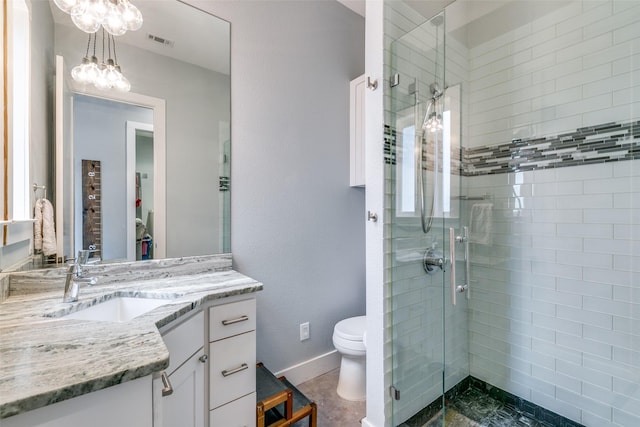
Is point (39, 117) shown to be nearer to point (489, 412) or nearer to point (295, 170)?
point (295, 170)

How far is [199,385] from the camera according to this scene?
3.75 ft

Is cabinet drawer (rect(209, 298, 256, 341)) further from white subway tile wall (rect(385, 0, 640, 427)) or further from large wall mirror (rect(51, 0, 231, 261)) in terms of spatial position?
white subway tile wall (rect(385, 0, 640, 427))

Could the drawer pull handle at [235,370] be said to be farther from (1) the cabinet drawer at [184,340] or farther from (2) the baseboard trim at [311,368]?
(2) the baseboard trim at [311,368]

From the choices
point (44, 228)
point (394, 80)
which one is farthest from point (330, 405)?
point (394, 80)

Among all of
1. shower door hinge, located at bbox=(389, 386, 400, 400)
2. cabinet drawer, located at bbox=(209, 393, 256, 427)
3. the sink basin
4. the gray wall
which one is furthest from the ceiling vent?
shower door hinge, located at bbox=(389, 386, 400, 400)

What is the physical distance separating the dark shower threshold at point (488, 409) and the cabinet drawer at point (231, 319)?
101 centimetres

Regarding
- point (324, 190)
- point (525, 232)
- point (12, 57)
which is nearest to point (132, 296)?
point (12, 57)

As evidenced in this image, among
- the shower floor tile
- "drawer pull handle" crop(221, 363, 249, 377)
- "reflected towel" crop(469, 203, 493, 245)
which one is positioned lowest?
the shower floor tile

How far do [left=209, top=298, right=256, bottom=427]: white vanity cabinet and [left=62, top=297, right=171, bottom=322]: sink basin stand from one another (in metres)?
0.24

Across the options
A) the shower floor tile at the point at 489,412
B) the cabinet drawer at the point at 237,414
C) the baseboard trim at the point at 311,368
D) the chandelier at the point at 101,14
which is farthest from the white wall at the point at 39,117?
the shower floor tile at the point at 489,412

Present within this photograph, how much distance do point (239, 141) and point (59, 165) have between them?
85 cm

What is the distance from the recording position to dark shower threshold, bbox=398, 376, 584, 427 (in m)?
1.59

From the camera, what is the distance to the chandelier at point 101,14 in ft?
3.80

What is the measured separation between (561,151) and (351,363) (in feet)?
5.90
